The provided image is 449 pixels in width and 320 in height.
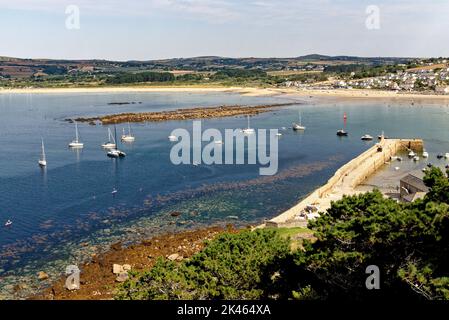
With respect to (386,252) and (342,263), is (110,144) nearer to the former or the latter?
(342,263)

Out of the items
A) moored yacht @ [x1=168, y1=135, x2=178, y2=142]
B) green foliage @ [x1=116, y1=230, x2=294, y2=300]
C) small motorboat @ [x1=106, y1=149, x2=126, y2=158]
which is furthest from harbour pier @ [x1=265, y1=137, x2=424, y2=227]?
moored yacht @ [x1=168, y1=135, x2=178, y2=142]

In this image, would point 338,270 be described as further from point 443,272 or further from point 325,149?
point 325,149

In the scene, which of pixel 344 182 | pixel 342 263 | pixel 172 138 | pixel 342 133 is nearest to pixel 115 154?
pixel 172 138

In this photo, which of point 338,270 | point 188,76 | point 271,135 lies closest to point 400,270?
point 338,270

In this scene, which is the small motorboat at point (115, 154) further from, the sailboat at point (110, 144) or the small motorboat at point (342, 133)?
the small motorboat at point (342, 133)

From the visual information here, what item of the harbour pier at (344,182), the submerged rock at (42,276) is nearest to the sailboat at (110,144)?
the harbour pier at (344,182)

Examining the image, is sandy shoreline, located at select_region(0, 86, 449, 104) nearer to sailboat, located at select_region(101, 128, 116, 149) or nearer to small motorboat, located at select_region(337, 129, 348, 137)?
small motorboat, located at select_region(337, 129, 348, 137)
